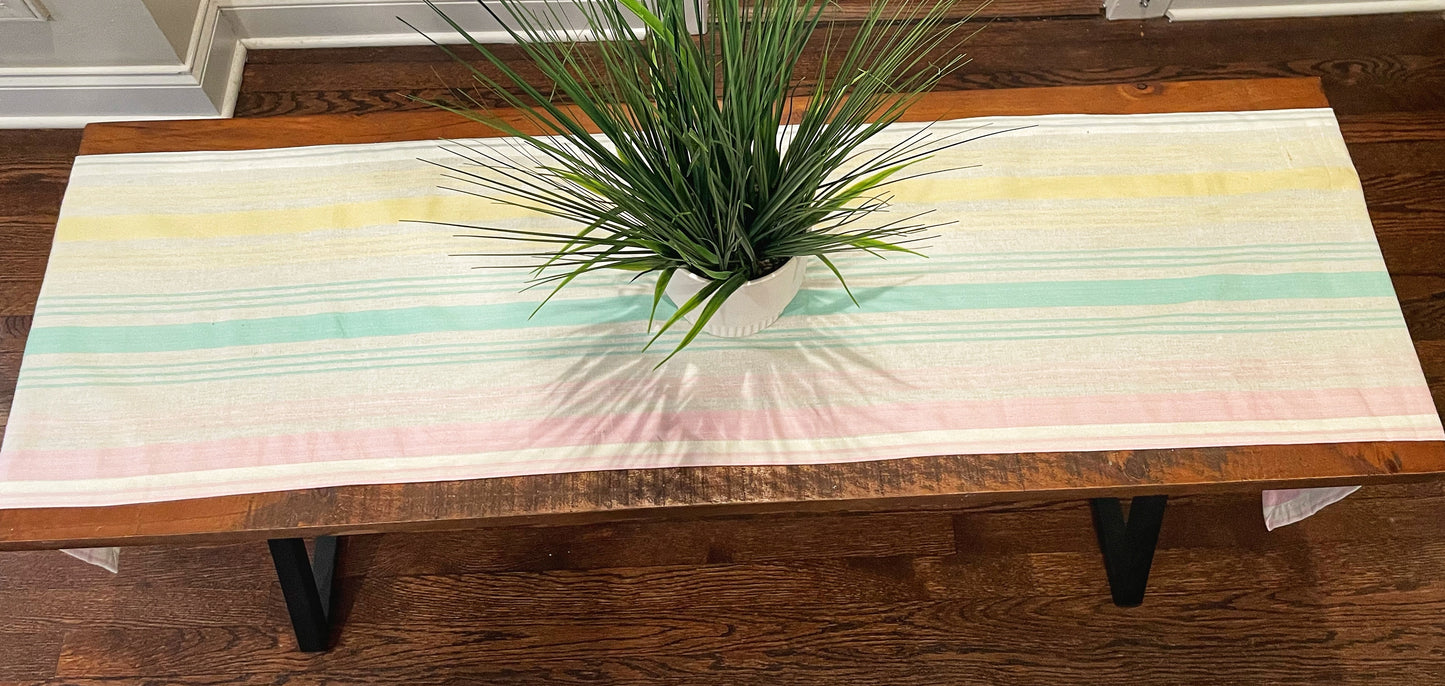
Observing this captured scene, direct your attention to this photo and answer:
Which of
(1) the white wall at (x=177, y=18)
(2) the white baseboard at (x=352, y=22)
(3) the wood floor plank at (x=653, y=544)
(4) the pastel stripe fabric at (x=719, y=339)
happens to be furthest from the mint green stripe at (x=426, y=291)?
(2) the white baseboard at (x=352, y=22)

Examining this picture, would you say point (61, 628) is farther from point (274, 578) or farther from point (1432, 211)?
point (1432, 211)

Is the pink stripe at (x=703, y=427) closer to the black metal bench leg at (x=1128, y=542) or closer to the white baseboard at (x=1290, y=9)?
the black metal bench leg at (x=1128, y=542)

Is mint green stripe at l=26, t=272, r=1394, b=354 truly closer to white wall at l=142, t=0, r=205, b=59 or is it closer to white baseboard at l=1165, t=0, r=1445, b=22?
white wall at l=142, t=0, r=205, b=59

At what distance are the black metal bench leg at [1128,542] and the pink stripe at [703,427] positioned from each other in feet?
1.28

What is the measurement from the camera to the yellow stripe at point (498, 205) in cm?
110

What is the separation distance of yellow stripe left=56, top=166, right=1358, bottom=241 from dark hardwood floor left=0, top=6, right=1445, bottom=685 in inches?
25.0

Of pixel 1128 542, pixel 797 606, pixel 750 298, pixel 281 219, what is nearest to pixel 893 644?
pixel 797 606

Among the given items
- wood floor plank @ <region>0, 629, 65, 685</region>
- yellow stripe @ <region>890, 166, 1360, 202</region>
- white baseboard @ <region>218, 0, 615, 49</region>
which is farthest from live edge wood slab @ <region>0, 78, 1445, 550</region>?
white baseboard @ <region>218, 0, 615, 49</region>

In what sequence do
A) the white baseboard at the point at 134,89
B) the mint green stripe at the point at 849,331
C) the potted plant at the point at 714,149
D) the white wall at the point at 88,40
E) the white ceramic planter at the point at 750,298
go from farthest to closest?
the white baseboard at the point at 134,89 < the white wall at the point at 88,40 < the mint green stripe at the point at 849,331 < the white ceramic planter at the point at 750,298 < the potted plant at the point at 714,149

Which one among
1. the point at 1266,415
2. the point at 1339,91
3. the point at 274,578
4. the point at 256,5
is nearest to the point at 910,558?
the point at 1266,415

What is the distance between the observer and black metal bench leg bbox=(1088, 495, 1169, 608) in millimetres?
1355

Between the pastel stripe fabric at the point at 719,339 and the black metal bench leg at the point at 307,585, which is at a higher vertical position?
the pastel stripe fabric at the point at 719,339

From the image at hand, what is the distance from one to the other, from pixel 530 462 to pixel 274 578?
831 mm

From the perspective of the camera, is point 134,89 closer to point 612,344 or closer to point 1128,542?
point 612,344
